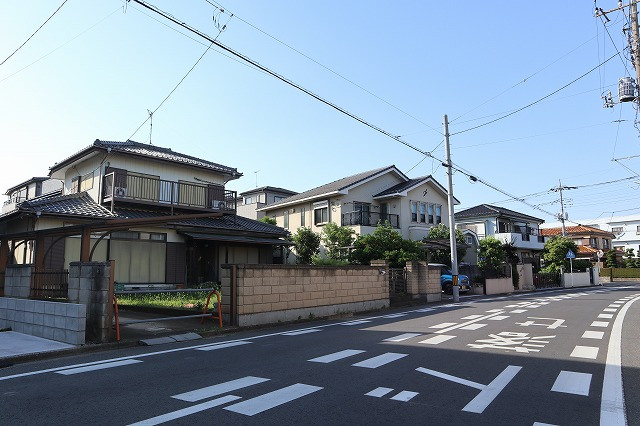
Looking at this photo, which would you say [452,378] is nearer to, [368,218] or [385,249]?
[385,249]

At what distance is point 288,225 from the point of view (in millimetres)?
34625

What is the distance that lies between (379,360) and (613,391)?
10.4ft

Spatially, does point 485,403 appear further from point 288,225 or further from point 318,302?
point 288,225

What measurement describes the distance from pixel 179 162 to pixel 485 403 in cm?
2031

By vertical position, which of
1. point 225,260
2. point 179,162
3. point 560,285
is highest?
point 179,162

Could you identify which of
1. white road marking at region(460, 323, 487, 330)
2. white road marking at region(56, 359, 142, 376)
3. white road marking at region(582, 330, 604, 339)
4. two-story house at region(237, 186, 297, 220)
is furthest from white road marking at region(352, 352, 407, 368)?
two-story house at region(237, 186, 297, 220)

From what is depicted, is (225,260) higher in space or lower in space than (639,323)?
higher

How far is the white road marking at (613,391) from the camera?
4.38m

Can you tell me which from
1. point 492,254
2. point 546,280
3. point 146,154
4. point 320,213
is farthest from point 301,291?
point 546,280

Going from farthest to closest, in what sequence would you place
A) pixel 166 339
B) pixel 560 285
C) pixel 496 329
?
pixel 560 285 → pixel 496 329 → pixel 166 339

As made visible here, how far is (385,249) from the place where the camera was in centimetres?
2339

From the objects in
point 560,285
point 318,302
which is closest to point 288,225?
point 318,302

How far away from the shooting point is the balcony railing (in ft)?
97.6

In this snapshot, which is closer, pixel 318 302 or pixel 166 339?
pixel 166 339
